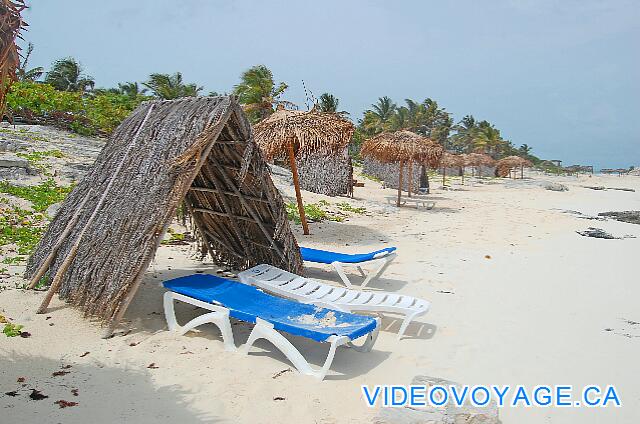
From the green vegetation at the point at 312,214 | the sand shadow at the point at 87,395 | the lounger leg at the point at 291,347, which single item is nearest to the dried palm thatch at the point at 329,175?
the green vegetation at the point at 312,214

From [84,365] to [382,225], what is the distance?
910 centimetres

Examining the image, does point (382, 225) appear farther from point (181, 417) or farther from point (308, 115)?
point (181, 417)

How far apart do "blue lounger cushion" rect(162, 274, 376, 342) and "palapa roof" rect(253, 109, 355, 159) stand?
4721mm

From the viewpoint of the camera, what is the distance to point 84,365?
159 inches

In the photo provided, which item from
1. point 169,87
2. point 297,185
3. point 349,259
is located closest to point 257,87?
point 169,87

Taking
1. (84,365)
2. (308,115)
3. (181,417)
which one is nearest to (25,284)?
(84,365)

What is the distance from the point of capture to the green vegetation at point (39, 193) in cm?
902

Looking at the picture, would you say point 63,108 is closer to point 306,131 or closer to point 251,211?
point 306,131

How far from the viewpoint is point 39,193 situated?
951cm

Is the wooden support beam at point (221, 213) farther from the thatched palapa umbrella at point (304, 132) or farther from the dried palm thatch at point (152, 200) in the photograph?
the thatched palapa umbrella at point (304, 132)

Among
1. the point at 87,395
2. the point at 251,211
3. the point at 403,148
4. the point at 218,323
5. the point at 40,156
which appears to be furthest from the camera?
the point at 403,148

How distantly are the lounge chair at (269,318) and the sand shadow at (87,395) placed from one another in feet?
2.48

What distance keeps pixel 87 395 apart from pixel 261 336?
4.52 feet

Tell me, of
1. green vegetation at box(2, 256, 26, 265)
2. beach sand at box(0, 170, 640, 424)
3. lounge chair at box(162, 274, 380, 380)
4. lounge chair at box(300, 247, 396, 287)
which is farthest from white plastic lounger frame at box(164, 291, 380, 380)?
green vegetation at box(2, 256, 26, 265)
